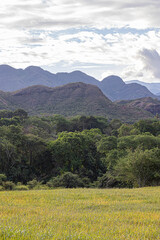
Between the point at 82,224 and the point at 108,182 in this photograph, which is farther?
the point at 108,182

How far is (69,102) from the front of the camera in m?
141

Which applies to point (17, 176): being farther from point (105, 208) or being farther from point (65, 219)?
point (65, 219)

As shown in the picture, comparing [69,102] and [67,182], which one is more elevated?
[69,102]

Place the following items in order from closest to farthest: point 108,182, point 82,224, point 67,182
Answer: point 82,224 → point 67,182 → point 108,182

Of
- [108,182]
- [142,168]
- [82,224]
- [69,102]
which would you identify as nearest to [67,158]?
[108,182]

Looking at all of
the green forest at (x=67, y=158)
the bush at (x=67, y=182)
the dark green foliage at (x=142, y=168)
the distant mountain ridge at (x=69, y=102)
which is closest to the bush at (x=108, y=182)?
the green forest at (x=67, y=158)

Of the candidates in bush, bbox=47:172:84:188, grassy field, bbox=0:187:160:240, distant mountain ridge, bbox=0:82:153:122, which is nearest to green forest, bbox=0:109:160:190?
bush, bbox=47:172:84:188

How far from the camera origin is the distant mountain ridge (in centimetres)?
12331

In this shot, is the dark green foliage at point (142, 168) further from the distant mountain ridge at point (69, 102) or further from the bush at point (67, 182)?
the distant mountain ridge at point (69, 102)

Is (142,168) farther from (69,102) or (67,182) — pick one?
(69,102)

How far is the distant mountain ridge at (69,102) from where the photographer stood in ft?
405

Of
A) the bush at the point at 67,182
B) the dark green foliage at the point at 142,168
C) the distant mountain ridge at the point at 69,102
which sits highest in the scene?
the distant mountain ridge at the point at 69,102

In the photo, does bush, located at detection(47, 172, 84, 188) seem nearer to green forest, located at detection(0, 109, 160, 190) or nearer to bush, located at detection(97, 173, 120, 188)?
green forest, located at detection(0, 109, 160, 190)

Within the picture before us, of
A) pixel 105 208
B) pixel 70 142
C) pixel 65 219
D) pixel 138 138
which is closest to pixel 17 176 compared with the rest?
pixel 70 142
